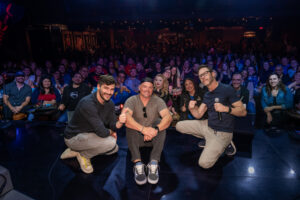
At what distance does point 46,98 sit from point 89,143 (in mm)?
2478

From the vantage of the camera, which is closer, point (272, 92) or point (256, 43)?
point (272, 92)

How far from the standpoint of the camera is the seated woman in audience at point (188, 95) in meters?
3.88

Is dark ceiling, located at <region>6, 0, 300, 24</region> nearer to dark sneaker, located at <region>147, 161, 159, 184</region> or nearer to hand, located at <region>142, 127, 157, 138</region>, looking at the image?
hand, located at <region>142, 127, 157, 138</region>

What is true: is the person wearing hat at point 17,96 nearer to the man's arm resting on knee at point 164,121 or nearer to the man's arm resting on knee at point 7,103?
the man's arm resting on knee at point 7,103

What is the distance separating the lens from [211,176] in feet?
8.30

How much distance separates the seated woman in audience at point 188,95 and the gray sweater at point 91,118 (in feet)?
5.74

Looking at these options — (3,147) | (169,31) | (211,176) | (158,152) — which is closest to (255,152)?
(211,176)

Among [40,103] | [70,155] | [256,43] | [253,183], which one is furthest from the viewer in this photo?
[256,43]

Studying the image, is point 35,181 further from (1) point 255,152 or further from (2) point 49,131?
(1) point 255,152

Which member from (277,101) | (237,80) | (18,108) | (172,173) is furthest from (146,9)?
Answer: (172,173)

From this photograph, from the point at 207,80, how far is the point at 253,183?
144cm

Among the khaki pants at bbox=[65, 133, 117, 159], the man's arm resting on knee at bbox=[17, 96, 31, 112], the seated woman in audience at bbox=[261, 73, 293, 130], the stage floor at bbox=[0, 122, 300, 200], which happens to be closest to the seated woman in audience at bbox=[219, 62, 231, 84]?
the seated woman in audience at bbox=[261, 73, 293, 130]

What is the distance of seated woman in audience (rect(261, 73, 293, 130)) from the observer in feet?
13.3

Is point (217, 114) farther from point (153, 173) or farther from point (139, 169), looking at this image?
point (139, 169)
